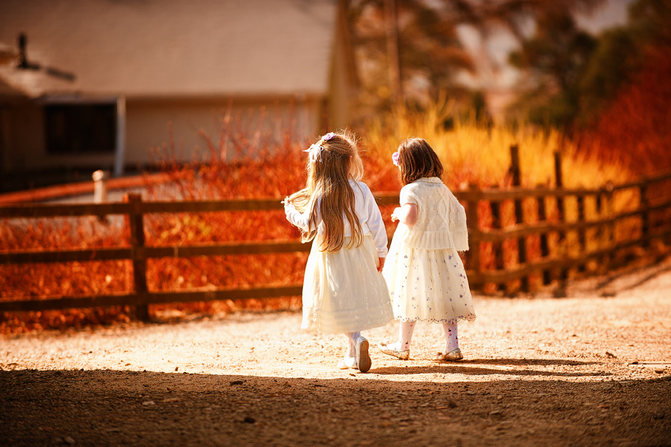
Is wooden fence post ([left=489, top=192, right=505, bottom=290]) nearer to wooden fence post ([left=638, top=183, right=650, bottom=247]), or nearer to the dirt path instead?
the dirt path

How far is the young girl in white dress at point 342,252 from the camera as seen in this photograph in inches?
152

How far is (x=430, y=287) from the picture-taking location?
4121 millimetres

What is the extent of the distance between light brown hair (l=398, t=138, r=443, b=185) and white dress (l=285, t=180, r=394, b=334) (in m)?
0.34

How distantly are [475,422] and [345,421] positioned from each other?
1.93 feet

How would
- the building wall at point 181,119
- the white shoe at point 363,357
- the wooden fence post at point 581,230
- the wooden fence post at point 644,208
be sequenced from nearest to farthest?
1. the white shoe at point 363,357
2. the wooden fence post at point 581,230
3. the wooden fence post at point 644,208
4. the building wall at point 181,119

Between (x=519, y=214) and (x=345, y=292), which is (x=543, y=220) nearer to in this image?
(x=519, y=214)

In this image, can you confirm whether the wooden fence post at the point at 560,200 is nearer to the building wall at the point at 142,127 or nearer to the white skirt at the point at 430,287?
the white skirt at the point at 430,287

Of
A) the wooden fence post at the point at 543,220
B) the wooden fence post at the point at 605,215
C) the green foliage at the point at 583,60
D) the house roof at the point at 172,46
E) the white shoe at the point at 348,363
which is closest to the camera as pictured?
the white shoe at the point at 348,363

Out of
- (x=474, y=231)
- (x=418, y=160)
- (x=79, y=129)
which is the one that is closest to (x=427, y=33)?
(x=79, y=129)

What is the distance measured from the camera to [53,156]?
58.5 feet

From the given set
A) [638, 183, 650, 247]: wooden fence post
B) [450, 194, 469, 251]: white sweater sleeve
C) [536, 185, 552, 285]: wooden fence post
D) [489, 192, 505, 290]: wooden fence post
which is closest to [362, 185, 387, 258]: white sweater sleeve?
[450, 194, 469, 251]: white sweater sleeve

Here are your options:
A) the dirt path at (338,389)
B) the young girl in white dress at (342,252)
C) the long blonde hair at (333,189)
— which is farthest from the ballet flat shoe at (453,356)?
the long blonde hair at (333,189)

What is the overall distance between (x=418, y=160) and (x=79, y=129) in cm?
1613

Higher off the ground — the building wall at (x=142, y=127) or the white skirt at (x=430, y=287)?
the building wall at (x=142, y=127)
